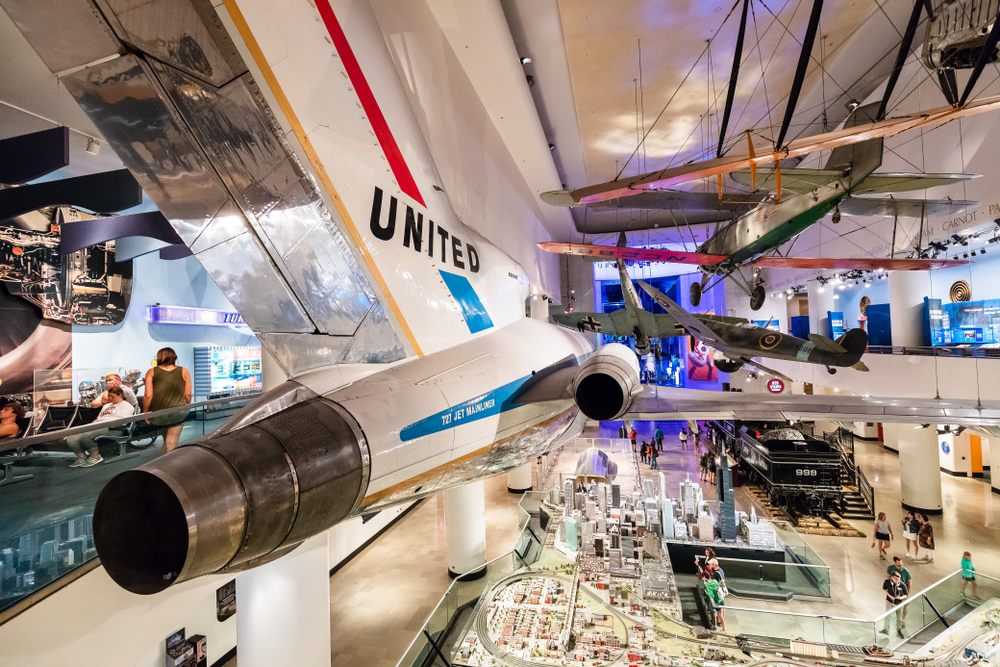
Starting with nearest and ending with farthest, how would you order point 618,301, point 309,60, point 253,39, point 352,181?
point 253,39
point 309,60
point 352,181
point 618,301

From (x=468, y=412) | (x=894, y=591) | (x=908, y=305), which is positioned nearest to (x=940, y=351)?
(x=908, y=305)

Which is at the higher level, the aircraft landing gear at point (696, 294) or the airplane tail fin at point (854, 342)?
the aircraft landing gear at point (696, 294)

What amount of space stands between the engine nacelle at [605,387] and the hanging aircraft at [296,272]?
3cm

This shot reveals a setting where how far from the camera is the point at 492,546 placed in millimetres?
10898

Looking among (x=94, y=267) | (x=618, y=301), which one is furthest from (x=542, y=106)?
(x=618, y=301)

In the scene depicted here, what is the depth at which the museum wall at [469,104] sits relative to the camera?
4.20 metres

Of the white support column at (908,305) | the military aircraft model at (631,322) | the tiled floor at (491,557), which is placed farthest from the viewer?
the military aircraft model at (631,322)

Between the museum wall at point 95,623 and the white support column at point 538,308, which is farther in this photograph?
the white support column at point 538,308

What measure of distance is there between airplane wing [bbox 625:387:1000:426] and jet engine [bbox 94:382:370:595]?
408cm

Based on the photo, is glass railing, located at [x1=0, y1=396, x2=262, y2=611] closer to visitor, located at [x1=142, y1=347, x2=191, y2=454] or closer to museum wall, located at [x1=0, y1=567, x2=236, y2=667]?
museum wall, located at [x1=0, y1=567, x2=236, y2=667]

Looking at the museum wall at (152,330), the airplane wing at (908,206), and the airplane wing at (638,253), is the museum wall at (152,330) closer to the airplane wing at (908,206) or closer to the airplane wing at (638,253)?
the airplane wing at (638,253)

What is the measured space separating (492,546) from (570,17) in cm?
1112

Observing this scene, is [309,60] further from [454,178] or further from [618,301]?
[618,301]

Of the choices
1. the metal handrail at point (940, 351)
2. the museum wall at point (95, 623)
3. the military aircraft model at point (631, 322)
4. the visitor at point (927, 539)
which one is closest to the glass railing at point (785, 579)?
the visitor at point (927, 539)
